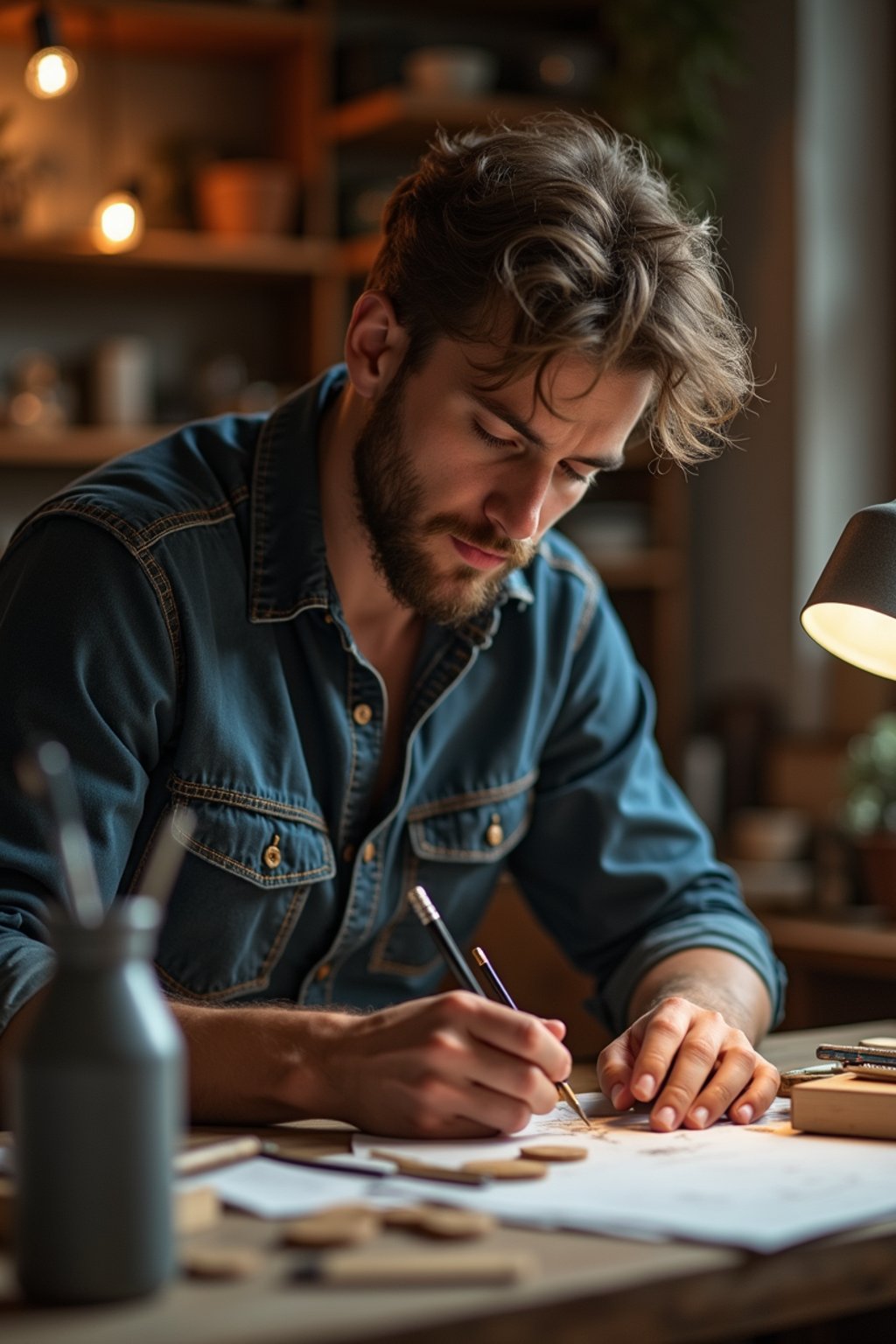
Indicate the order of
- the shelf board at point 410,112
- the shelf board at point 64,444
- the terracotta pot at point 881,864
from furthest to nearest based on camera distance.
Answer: the shelf board at point 410,112
the shelf board at point 64,444
the terracotta pot at point 881,864

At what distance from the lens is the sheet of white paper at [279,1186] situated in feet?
3.01

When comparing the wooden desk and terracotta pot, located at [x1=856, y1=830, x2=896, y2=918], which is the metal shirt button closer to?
the wooden desk

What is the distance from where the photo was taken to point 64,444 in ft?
11.3

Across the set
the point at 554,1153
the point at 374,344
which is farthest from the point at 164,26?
the point at 554,1153

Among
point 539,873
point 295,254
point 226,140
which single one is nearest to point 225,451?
point 539,873

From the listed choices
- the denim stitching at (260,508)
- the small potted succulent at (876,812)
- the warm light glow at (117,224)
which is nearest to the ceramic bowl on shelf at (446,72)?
the warm light glow at (117,224)

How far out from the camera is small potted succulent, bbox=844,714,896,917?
2.75 m

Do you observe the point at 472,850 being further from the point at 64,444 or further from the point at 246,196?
the point at 246,196

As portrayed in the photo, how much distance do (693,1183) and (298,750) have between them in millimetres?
651

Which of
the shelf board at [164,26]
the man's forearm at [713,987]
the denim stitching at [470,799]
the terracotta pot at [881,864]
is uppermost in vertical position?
the shelf board at [164,26]

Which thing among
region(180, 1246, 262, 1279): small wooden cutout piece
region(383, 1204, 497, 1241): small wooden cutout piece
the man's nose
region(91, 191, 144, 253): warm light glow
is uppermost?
region(91, 191, 144, 253): warm light glow

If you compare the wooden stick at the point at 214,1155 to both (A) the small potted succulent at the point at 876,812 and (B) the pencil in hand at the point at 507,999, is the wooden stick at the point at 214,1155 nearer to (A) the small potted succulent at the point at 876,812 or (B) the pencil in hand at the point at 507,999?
(B) the pencil in hand at the point at 507,999

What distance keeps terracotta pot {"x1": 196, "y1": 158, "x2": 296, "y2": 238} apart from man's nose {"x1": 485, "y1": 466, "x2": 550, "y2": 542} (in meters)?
2.32

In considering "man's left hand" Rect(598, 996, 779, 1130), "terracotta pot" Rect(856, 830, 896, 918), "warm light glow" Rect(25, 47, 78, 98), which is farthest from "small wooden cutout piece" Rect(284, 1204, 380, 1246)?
"warm light glow" Rect(25, 47, 78, 98)
